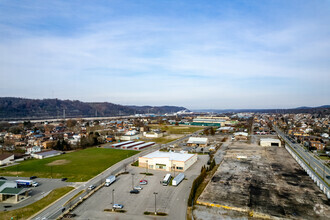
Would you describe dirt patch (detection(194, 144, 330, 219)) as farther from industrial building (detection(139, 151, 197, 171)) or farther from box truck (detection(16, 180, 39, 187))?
box truck (detection(16, 180, 39, 187))

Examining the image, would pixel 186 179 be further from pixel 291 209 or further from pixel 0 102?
pixel 0 102

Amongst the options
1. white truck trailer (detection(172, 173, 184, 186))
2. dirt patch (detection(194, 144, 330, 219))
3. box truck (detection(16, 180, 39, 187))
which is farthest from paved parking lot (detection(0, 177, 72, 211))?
dirt patch (detection(194, 144, 330, 219))

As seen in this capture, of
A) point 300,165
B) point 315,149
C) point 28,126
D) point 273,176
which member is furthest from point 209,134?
point 28,126

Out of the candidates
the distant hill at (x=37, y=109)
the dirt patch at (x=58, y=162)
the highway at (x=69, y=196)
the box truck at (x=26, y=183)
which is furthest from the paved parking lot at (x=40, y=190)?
the distant hill at (x=37, y=109)

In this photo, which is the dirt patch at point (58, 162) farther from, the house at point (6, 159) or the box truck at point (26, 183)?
the box truck at point (26, 183)

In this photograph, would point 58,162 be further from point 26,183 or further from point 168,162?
point 168,162
